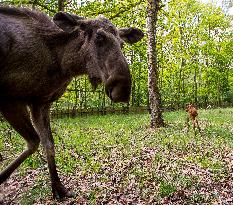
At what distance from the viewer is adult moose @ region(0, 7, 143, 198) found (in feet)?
18.4

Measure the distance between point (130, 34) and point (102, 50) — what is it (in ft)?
3.26

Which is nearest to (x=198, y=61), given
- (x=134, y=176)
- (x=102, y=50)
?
(x=134, y=176)

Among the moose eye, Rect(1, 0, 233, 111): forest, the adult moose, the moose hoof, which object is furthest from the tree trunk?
Rect(1, 0, 233, 111): forest

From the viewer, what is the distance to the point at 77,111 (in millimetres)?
37875

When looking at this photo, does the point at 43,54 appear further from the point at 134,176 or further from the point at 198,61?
the point at 198,61

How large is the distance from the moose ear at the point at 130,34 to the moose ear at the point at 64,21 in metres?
0.75

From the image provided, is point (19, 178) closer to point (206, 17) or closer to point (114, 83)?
point (114, 83)

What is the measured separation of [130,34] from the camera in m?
6.24

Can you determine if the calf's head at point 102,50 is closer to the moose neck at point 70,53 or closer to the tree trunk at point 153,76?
the moose neck at point 70,53

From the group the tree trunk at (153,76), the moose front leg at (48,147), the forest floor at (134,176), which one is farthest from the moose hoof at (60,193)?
the tree trunk at (153,76)

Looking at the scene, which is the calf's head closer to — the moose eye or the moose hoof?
the moose eye

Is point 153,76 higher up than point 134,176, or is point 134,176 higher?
point 153,76

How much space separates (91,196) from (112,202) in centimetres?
50

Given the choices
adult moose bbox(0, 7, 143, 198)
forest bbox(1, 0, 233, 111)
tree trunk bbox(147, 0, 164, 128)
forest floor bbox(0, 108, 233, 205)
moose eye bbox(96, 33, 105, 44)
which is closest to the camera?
moose eye bbox(96, 33, 105, 44)
